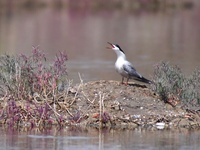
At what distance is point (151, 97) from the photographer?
1583 cm

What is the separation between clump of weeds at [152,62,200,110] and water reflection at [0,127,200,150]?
1003mm

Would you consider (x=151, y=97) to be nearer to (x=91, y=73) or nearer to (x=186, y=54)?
(x=91, y=73)

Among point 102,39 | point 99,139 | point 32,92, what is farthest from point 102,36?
point 99,139

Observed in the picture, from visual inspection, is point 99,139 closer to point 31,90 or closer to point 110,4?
point 31,90

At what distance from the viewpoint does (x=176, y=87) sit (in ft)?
51.9

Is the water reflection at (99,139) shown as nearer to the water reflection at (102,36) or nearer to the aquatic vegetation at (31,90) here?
the aquatic vegetation at (31,90)

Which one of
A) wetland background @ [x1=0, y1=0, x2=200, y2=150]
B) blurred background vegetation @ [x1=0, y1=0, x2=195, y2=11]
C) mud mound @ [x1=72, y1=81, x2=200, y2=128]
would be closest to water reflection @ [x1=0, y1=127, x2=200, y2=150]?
wetland background @ [x1=0, y1=0, x2=200, y2=150]

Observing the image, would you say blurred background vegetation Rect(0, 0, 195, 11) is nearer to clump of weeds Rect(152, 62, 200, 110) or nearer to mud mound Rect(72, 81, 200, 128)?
clump of weeds Rect(152, 62, 200, 110)

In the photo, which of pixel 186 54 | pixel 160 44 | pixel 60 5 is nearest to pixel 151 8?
pixel 60 5

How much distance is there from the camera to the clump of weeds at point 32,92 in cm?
1484

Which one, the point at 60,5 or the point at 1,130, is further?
the point at 60,5

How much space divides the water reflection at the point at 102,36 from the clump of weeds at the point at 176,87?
5333 millimetres

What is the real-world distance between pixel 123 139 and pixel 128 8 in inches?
1653

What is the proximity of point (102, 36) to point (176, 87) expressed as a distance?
2168 centimetres
